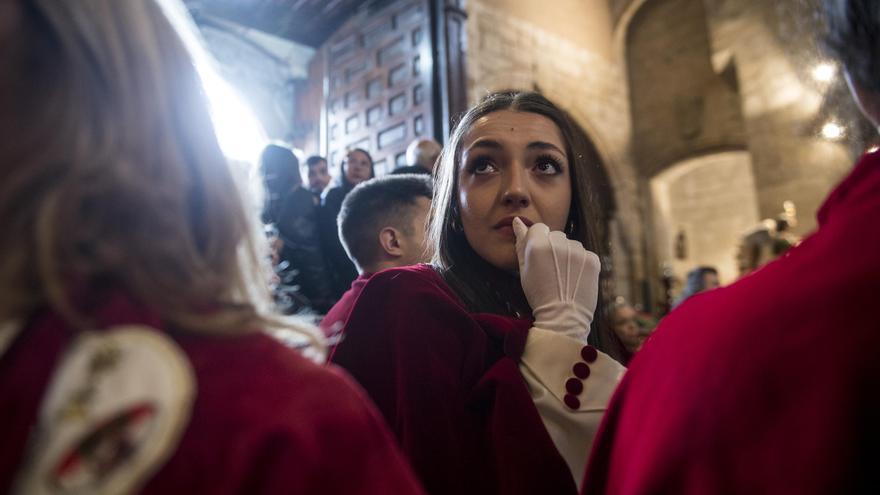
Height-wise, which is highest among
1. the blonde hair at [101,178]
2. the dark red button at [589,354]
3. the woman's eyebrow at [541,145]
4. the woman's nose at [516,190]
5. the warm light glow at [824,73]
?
the warm light glow at [824,73]

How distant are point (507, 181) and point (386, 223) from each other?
88 cm

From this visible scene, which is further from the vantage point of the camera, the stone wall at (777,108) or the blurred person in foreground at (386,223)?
the stone wall at (777,108)

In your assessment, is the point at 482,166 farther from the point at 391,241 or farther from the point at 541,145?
the point at 391,241

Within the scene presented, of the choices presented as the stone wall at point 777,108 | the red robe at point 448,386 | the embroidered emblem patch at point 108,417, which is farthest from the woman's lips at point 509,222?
the stone wall at point 777,108

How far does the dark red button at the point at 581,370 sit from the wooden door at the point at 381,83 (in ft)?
14.5

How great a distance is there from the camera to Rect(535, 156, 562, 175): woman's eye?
57.8 inches

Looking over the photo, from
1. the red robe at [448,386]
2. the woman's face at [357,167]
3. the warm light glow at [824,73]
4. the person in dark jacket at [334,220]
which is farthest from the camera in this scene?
the woman's face at [357,167]

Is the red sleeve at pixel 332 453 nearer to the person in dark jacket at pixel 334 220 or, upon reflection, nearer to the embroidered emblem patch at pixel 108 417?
the embroidered emblem patch at pixel 108 417

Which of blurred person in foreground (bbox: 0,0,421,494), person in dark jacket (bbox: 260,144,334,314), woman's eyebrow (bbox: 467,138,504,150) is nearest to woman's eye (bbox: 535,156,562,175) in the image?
woman's eyebrow (bbox: 467,138,504,150)

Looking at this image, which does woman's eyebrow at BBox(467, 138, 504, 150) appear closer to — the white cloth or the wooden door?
the white cloth

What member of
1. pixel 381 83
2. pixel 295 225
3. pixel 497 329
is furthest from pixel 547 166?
pixel 381 83

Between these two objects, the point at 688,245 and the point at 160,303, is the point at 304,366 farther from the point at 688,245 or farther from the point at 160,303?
the point at 688,245

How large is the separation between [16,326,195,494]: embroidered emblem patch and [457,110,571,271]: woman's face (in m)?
1.00

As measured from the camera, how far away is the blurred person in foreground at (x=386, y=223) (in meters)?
2.18
